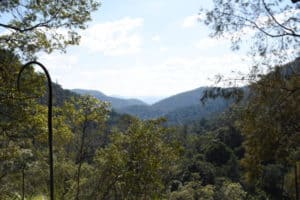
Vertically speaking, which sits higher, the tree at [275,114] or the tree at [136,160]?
the tree at [275,114]

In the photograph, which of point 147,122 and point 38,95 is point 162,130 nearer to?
point 147,122

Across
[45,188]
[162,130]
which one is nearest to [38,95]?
[162,130]

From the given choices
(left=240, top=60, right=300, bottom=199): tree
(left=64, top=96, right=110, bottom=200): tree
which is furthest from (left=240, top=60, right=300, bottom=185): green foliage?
(left=64, top=96, right=110, bottom=200): tree

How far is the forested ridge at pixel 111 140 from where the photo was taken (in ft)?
33.3

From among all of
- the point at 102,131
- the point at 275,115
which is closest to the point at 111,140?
the point at 102,131

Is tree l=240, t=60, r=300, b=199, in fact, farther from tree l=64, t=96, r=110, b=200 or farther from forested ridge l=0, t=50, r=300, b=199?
tree l=64, t=96, r=110, b=200

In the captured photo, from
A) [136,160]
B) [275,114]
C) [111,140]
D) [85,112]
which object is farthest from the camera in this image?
[111,140]

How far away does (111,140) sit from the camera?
1850 cm

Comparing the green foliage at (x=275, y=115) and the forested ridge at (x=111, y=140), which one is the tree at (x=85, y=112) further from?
the green foliage at (x=275, y=115)

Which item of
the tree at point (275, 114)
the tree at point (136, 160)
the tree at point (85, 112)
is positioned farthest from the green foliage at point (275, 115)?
the tree at point (136, 160)

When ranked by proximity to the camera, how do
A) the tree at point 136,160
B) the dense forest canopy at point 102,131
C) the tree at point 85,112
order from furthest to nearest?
the tree at point 136,160
the tree at point 85,112
the dense forest canopy at point 102,131

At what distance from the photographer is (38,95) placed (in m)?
9.94

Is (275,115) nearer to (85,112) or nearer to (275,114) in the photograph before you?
(275,114)

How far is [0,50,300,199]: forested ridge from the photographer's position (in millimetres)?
10141
